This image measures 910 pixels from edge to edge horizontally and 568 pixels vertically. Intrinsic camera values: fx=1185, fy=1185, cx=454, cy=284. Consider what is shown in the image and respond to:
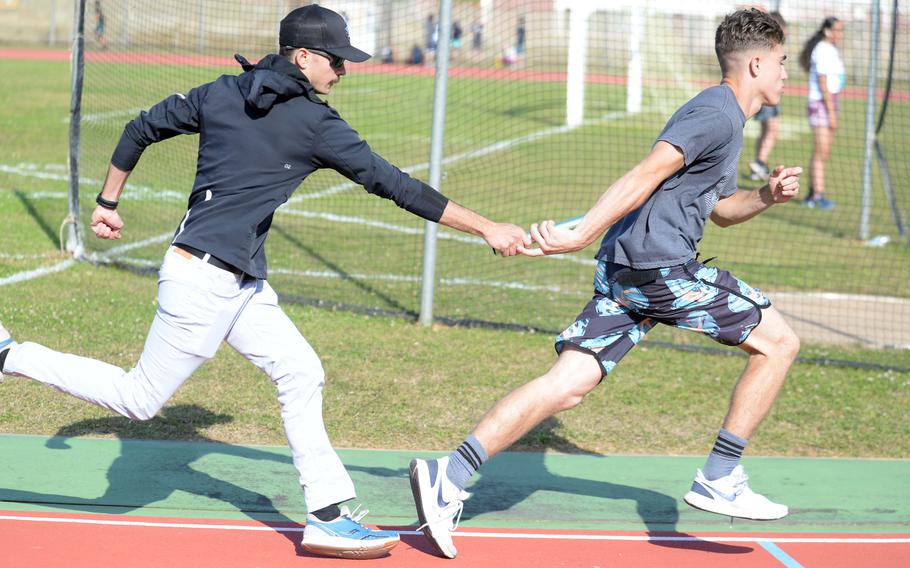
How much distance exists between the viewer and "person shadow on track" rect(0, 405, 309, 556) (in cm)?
528

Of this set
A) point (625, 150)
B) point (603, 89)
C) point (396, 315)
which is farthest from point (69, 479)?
point (603, 89)

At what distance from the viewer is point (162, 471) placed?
5738 mm

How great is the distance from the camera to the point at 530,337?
28.1 ft

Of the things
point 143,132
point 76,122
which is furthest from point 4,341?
point 76,122

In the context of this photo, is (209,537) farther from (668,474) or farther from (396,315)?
(396,315)

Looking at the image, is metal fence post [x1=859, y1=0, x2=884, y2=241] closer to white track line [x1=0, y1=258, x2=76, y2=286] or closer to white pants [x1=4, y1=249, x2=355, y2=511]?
white track line [x1=0, y1=258, x2=76, y2=286]

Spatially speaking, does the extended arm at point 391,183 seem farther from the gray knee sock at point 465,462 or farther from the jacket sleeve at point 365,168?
the gray knee sock at point 465,462

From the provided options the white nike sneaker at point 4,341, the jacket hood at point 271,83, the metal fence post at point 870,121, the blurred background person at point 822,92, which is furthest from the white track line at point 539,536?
the blurred background person at point 822,92

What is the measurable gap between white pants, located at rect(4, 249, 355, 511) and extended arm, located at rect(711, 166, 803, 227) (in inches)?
80.0

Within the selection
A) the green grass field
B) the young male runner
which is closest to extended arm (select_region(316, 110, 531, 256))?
the young male runner

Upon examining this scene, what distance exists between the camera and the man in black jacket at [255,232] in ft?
14.6

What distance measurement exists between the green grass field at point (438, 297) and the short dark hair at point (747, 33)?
247 cm

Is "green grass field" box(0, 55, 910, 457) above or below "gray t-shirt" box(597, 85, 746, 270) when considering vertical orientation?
below

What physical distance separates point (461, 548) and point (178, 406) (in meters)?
2.33
